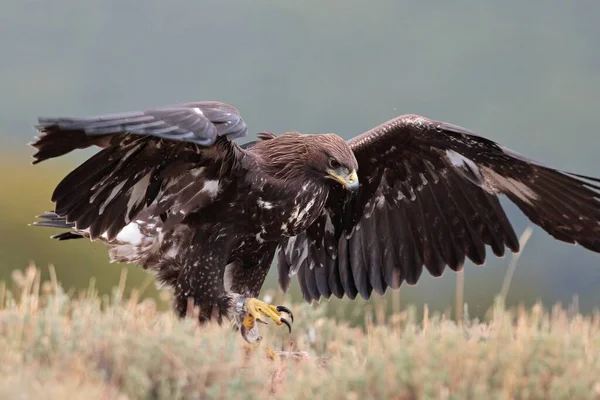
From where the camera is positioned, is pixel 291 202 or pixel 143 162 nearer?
pixel 143 162

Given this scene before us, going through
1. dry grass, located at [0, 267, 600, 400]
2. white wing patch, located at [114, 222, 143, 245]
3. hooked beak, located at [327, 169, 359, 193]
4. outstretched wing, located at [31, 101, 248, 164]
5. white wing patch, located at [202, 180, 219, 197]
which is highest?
outstretched wing, located at [31, 101, 248, 164]

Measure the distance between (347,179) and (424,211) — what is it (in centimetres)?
126

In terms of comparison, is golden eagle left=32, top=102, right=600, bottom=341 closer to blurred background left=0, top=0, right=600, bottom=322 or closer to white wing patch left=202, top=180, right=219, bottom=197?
white wing patch left=202, top=180, right=219, bottom=197

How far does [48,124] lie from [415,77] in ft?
207

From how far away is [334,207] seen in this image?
901cm

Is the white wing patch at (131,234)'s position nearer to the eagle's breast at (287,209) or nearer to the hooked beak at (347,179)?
the eagle's breast at (287,209)

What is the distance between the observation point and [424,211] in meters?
8.85

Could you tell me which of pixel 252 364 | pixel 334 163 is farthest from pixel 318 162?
pixel 252 364

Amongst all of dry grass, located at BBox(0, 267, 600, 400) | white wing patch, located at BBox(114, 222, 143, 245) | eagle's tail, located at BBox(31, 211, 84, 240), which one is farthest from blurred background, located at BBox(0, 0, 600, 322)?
dry grass, located at BBox(0, 267, 600, 400)

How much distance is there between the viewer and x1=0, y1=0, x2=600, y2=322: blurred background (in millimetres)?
54969

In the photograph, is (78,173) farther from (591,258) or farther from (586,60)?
(586,60)

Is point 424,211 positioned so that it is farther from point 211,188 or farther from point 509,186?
point 211,188

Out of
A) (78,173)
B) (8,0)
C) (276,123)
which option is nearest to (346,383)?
(78,173)

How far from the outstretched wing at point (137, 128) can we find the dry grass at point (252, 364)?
2.97 feet
